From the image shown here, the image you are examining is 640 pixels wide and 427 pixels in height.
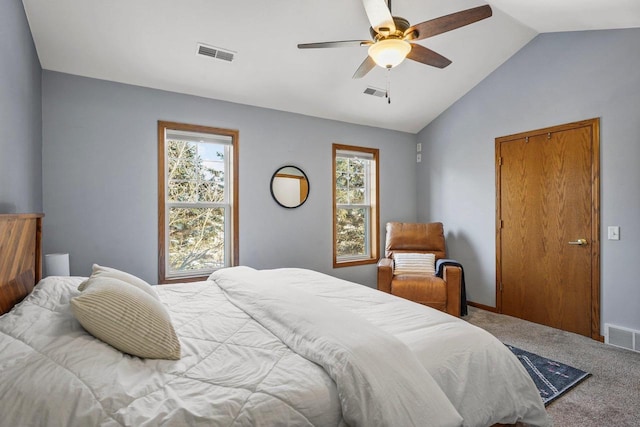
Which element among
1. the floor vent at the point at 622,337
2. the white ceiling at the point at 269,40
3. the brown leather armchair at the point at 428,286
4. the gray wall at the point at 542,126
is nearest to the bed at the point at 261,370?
the white ceiling at the point at 269,40

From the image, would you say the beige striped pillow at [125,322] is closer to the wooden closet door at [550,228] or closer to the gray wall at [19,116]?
the gray wall at [19,116]

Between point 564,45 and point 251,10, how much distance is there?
3103 millimetres

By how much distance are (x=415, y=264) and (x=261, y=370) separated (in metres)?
3.23

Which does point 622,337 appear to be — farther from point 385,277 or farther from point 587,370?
point 385,277

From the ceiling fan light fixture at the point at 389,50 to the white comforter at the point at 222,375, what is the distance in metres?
1.61

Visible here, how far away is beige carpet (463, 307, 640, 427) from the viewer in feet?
6.42

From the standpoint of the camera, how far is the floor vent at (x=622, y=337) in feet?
9.37

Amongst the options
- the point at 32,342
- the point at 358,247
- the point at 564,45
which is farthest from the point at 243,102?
the point at 564,45

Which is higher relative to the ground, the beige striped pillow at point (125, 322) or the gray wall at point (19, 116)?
the gray wall at point (19, 116)

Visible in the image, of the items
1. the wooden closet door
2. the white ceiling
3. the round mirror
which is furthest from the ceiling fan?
the wooden closet door

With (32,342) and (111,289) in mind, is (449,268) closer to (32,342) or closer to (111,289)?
(111,289)

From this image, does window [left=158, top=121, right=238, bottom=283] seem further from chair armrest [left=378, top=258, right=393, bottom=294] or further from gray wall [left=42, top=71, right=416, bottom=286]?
chair armrest [left=378, top=258, right=393, bottom=294]

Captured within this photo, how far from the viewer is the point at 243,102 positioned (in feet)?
12.2

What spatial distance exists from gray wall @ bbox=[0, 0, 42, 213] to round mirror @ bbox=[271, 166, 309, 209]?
6.93 ft
